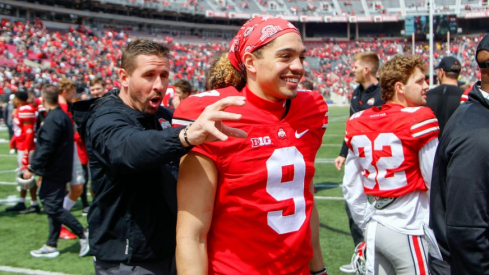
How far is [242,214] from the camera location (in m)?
1.96

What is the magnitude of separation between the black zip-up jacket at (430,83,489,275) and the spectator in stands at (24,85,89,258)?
14.9 ft

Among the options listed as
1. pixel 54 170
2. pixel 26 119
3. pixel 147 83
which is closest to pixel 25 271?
pixel 54 170

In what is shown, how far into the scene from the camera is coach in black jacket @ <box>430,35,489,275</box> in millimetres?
1891

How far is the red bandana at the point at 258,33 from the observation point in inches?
75.9

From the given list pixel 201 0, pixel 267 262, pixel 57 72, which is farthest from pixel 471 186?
pixel 201 0

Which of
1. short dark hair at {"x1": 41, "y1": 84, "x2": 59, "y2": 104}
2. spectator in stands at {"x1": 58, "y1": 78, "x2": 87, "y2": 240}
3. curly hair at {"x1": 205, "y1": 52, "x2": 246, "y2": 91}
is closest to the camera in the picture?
curly hair at {"x1": 205, "y1": 52, "x2": 246, "y2": 91}

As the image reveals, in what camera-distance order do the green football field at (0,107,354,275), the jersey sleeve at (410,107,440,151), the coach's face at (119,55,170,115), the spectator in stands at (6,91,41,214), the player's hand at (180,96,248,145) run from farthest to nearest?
the spectator in stands at (6,91,41,214) → the green football field at (0,107,354,275) → the jersey sleeve at (410,107,440,151) → the coach's face at (119,55,170,115) → the player's hand at (180,96,248,145)

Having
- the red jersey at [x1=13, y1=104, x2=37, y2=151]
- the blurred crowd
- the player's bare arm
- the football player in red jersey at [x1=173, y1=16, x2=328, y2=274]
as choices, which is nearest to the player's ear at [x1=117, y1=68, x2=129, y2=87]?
the football player in red jersey at [x1=173, y1=16, x2=328, y2=274]

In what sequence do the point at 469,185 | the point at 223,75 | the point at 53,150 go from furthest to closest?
the point at 53,150 < the point at 223,75 < the point at 469,185

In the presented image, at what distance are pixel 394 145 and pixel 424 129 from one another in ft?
0.71

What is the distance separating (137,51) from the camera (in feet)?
8.29

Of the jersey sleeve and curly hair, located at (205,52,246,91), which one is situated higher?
curly hair, located at (205,52,246,91)

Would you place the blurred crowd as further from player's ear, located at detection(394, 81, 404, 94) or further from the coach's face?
the coach's face

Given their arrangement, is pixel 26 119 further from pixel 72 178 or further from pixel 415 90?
pixel 415 90
